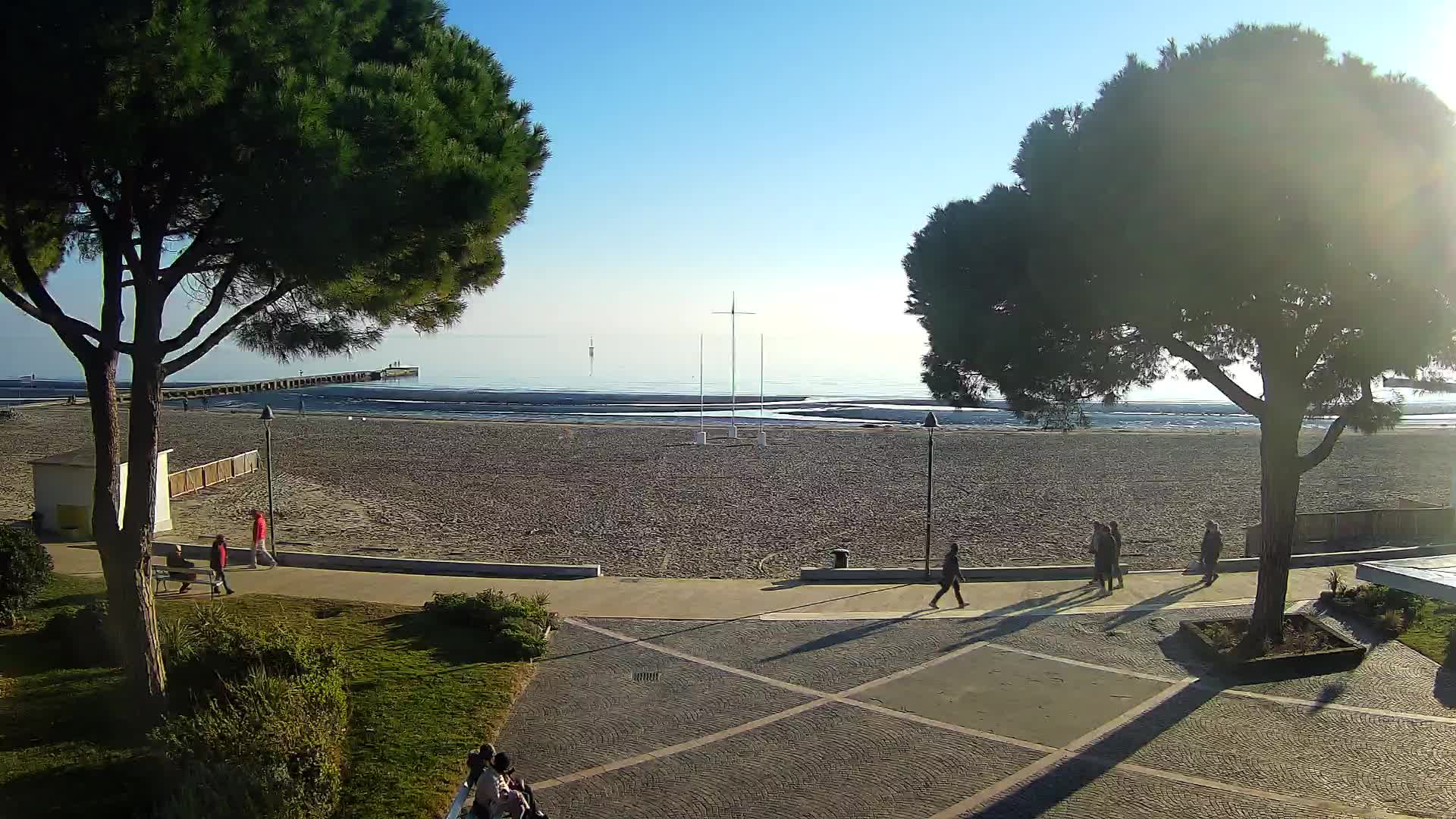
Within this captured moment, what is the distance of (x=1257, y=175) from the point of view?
10.6 meters

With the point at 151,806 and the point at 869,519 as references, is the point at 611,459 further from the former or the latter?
the point at 151,806

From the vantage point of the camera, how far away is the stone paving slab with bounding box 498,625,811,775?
9188 millimetres

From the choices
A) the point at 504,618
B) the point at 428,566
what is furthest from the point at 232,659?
the point at 428,566

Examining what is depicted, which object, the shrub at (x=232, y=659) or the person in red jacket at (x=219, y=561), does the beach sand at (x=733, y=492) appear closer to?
the person in red jacket at (x=219, y=561)

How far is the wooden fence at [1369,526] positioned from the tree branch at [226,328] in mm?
19875

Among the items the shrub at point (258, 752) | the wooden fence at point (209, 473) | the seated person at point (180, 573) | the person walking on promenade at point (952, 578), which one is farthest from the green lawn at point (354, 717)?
the wooden fence at point (209, 473)

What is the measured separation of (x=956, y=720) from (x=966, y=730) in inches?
10.6

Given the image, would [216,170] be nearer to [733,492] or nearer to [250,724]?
[250,724]

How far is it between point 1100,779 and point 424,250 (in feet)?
27.8

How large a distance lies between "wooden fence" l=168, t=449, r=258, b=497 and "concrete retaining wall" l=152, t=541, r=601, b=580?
11.3 meters

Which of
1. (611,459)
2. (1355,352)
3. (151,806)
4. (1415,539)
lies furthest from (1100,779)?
(611,459)

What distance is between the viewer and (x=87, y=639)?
35.6 ft

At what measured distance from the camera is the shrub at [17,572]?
11.8 meters

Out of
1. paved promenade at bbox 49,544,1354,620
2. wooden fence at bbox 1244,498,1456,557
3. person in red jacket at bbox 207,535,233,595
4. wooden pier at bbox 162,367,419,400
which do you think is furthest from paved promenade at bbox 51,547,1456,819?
wooden pier at bbox 162,367,419,400
